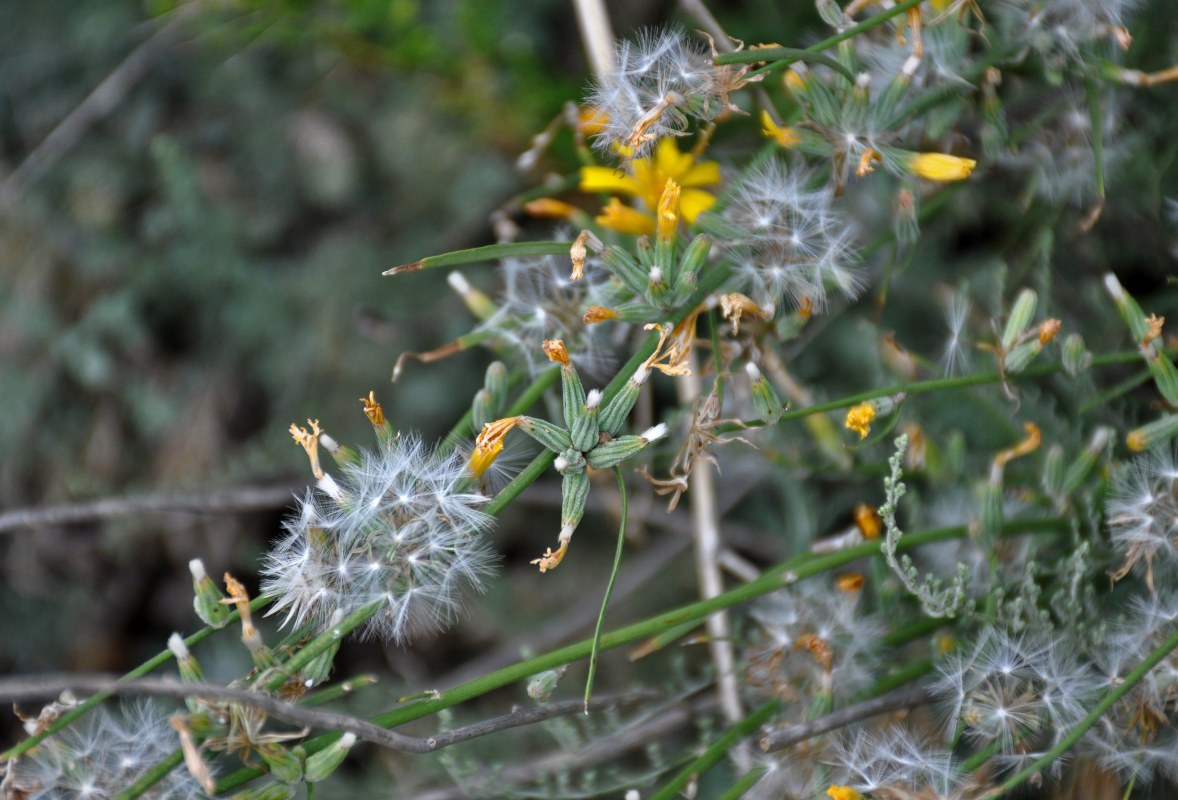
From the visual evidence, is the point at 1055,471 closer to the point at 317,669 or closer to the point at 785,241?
the point at 785,241

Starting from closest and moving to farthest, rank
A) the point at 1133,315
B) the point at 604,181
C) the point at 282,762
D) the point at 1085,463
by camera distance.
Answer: the point at 282,762 → the point at 1133,315 → the point at 1085,463 → the point at 604,181

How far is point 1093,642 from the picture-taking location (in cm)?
136

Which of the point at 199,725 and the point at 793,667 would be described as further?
the point at 793,667

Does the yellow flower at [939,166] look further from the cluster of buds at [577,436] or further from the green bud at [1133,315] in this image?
the cluster of buds at [577,436]

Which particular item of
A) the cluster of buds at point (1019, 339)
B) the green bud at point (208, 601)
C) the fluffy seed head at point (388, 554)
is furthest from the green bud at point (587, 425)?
the cluster of buds at point (1019, 339)

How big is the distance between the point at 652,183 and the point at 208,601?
97 cm

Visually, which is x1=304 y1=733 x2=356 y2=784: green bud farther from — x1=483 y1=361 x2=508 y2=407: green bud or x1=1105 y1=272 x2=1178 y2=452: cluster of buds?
x1=1105 y1=272 x2=1178 y2=452: cluster of buds

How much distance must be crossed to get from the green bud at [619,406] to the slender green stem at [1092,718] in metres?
0.65

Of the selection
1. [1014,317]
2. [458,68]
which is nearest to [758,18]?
[458,68]

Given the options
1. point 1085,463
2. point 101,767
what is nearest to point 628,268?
point 1085,463

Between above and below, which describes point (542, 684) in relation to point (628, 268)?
below

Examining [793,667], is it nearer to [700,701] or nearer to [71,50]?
[700,701]

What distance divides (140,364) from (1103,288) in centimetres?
242

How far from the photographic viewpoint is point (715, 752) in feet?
4.27
